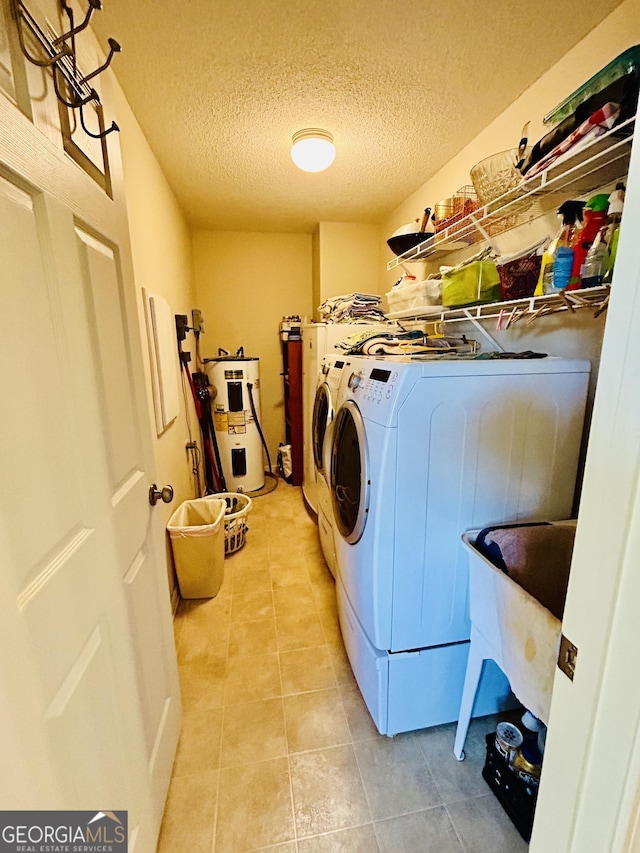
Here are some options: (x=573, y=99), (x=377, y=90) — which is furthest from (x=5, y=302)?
(x=377, y=90)

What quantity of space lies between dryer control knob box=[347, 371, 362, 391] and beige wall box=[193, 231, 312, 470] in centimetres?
254

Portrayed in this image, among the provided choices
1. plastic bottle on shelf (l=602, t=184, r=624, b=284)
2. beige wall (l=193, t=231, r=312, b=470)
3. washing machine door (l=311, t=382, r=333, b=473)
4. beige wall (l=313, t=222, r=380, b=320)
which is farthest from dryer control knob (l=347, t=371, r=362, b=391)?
beige wall (l=193, t=231, r=312, b=470)

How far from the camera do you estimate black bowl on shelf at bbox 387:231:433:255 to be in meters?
2.08

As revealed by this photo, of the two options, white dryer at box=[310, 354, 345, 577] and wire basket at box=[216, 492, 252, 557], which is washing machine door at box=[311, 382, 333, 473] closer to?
white dryer at box=[310, 354, 345, 577]

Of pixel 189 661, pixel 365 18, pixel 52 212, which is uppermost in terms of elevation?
pixel 365 18

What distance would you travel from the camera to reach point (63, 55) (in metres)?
0.64

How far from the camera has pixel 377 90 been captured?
163 centimetres

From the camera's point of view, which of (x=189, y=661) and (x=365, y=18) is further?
(x=189, y=661)

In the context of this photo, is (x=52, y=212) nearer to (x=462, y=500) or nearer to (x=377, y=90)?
(x=462, y=500)

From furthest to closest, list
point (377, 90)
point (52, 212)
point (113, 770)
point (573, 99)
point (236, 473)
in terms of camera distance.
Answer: point (236, 473)
point (377, 90)
point (573, 99)
point (113, 770)
point (52, 212)

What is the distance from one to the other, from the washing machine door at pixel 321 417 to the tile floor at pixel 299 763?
905mm

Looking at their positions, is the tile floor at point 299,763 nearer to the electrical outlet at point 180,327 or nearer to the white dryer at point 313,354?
the white dryer at point 313,354

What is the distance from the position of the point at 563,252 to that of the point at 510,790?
1618 mm

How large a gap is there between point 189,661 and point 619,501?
1861 millimetres
